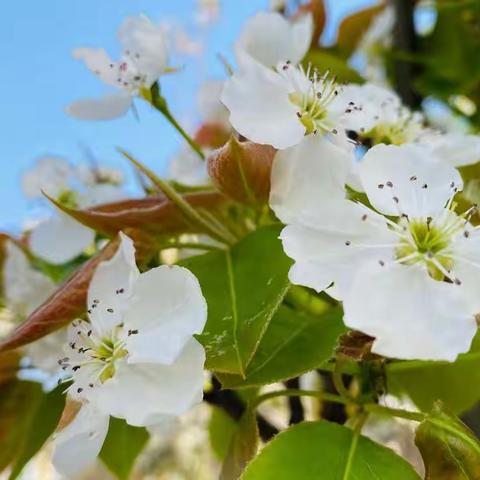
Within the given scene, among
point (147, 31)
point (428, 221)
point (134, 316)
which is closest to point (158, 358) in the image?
point (134, 316)

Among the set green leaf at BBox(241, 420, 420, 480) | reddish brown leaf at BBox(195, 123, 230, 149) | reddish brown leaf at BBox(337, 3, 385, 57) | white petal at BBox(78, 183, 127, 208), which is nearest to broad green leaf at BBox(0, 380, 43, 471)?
white petal at BBox(78, 183, 127, 208)

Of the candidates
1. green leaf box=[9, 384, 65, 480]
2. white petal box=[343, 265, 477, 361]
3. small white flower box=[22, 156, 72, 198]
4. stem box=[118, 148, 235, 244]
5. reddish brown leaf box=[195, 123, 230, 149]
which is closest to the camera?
white petal box=[343, 265, 477, 361]

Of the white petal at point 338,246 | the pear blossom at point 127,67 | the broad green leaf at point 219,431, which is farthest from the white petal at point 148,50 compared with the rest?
the broad green leaf at point 219,431

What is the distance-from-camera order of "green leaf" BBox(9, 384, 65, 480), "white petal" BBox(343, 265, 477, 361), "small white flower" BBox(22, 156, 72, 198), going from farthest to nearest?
"small white flower" BBox(22, 156, 72, 198) → "green leaf" BBox(9, 384, 65, 480) → "white petal" BBox(343, 265, 477, 361)

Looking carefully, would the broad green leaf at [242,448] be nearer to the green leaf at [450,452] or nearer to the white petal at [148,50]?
the green leaf at [450,452]

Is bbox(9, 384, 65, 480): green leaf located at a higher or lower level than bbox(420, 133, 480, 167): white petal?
lower

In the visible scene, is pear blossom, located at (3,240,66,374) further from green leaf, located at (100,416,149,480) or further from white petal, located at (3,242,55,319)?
green leaf, located at (100,416,149,480)

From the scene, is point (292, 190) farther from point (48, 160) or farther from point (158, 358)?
point (48, 160)
